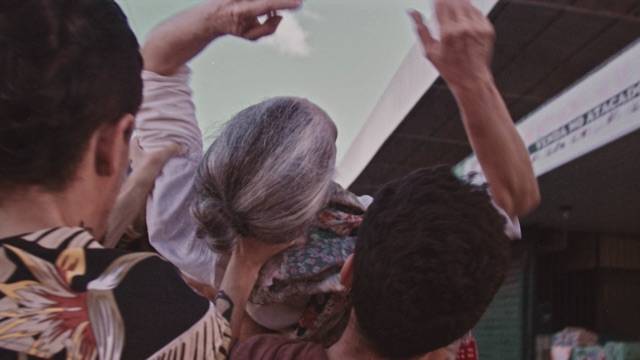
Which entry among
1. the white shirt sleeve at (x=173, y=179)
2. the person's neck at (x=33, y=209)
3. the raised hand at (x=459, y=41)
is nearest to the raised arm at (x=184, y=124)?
the white shirt sleeve at (x=173, y=179)

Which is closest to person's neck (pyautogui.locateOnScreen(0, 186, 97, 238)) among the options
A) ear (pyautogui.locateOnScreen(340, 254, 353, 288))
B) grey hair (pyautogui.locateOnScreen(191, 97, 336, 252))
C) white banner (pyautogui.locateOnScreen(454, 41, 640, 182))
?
grey hair (pyautogui.locateOnScreen(191, 97, 336, 252))

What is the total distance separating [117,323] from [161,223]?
53 centimetres

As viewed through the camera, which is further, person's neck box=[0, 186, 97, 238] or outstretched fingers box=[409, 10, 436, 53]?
outstretched fingers box=[409, 10, 436, 53]

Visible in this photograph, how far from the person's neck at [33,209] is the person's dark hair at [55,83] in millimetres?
12

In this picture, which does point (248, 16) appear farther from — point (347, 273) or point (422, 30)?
point (347, 273)

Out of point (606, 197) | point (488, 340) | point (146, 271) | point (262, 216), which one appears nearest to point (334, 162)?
point (262, 216)

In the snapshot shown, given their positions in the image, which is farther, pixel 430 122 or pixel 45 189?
pixel 430 122

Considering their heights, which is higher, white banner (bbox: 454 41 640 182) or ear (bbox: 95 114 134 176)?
ear (bbox: 95 114 134 176)

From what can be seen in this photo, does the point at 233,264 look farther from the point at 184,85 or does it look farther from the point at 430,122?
the point at 430,122

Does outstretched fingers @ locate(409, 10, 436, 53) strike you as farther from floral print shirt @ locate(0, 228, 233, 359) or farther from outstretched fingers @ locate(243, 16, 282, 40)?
floral print shirt @ locate(0, 228, 233, 359)

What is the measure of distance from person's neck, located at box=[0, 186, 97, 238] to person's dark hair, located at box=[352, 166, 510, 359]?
1.40 ft

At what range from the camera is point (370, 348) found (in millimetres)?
1060

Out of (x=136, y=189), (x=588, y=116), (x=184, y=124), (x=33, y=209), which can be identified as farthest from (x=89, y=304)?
(x=588, y=116)

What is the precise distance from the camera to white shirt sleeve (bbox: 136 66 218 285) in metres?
1.30
